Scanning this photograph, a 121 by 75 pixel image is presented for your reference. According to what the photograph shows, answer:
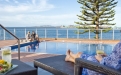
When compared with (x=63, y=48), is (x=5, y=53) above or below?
above

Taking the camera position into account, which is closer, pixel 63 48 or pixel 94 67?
pixel 94 67

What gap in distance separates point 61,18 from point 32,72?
20647 millimetres

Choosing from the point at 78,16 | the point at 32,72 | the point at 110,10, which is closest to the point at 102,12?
the point at 110,10

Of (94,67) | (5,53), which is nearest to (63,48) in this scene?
(5,53)

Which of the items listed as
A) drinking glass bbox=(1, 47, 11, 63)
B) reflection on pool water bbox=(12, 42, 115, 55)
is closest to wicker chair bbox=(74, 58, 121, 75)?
drinking glass bbox=(1, 47, 11, 63)

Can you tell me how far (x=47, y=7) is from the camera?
61.3 ft

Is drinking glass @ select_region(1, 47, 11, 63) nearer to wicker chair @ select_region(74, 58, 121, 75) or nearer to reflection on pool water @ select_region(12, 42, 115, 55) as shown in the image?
wicker chair @ select_region(74, 58, 121, 75)

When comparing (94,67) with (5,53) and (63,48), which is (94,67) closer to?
(5,53)

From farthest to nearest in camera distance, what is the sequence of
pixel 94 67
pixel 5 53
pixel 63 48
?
1. pixel 63 48
2. pixel 5 53
3. pixel 94 67

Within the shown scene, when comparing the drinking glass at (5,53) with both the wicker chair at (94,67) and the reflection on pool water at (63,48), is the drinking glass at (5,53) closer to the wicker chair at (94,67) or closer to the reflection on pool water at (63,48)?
the wicker chair at (94,67)

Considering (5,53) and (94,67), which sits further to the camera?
(5,53)

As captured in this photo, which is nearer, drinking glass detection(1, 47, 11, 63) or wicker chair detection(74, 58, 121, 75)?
wicker chair detection(74, 58, 121, 75)

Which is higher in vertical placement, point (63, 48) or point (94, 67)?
point (94, 67)

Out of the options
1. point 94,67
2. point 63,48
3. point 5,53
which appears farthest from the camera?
point 63,48
